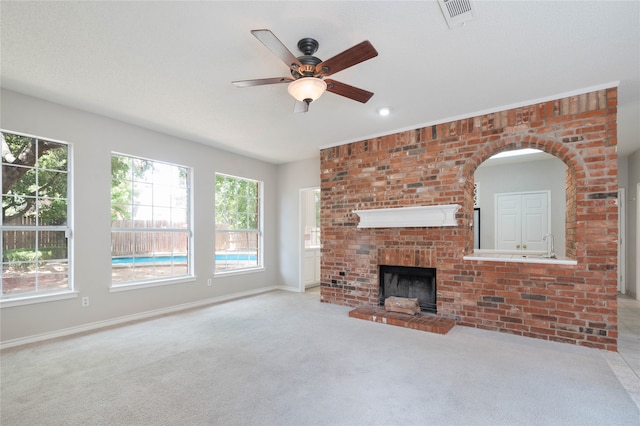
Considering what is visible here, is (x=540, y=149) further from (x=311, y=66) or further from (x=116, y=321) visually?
(x=116, y=321)

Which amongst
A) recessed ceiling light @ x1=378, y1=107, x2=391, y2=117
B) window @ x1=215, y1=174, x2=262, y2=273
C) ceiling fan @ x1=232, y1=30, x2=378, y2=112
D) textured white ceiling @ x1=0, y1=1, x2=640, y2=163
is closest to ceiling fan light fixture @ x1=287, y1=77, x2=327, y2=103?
ceiling fan @ x1=232, y1=30, x2=378, y2=112

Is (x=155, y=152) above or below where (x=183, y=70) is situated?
below

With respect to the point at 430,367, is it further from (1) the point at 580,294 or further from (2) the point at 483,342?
(1) the point at 580,294

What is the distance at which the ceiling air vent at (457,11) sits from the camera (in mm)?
2035

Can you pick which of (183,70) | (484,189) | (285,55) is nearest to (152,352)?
(183,70)

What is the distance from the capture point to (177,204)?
5004 millimetres

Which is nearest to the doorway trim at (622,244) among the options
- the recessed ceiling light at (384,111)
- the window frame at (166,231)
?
the recessed ceiling light at (384,111)

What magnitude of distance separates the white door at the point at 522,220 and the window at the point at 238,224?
16.1ft

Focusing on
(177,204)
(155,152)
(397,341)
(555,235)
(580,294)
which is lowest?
(397,341)

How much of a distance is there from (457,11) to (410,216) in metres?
2.57

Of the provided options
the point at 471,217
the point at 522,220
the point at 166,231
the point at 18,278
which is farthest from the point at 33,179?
the point at 522,220

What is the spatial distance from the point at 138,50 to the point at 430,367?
141 inches

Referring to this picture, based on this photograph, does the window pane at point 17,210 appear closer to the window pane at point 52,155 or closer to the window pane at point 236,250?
the window pane at point 52,155

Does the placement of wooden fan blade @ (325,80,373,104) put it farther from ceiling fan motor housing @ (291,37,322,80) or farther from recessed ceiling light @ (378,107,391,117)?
recessed ceiling light @ (378,107,391,117)
